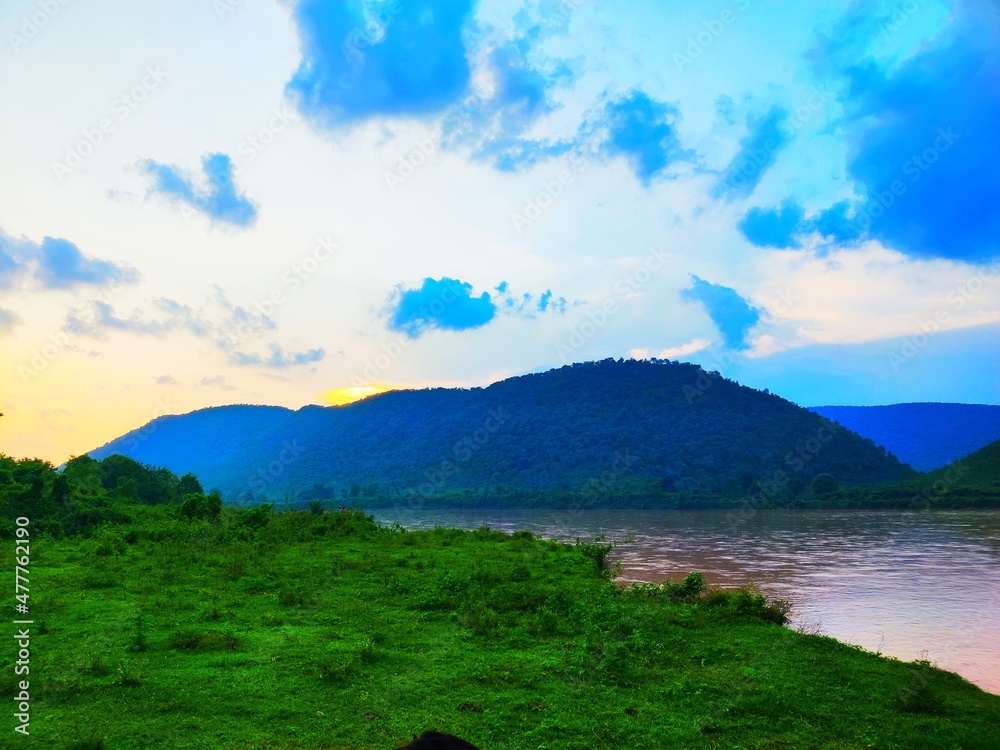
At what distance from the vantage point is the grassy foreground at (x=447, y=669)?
8484 mm

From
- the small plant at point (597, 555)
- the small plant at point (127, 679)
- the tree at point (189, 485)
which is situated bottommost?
the small plant at point (597, 555)

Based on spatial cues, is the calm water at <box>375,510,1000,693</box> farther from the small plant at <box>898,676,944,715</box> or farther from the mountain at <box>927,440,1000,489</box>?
the mountain at <box>927,440,1000,489</box>

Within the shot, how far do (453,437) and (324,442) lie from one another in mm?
45521

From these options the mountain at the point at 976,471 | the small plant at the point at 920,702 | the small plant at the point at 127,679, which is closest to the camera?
the small plant at the point at 920,702

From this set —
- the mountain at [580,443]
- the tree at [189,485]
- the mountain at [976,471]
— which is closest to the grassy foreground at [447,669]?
the tree at [189,485]

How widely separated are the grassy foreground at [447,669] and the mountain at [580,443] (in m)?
95.8

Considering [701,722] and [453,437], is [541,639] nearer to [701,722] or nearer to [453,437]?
[701,722]

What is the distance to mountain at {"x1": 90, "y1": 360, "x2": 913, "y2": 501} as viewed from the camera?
123m

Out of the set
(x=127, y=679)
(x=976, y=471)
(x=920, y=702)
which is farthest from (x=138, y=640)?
(x=976, y=471)

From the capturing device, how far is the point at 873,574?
93.0ft

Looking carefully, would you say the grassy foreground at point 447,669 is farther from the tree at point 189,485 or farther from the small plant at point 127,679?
the tree at point 189,485

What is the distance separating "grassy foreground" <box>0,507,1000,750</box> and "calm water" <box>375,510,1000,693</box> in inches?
182

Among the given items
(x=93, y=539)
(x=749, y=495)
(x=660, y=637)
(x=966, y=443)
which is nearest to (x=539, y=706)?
(x=660, y=637)

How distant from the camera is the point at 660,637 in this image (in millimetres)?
12914
